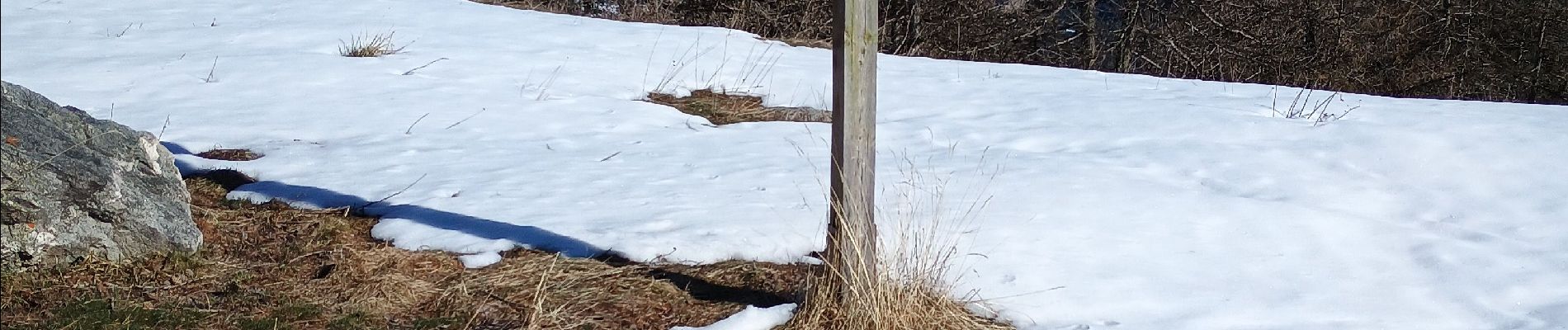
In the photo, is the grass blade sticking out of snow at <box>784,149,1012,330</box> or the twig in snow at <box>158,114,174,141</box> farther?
the twig in snow at <box>158,114,174,141</box>

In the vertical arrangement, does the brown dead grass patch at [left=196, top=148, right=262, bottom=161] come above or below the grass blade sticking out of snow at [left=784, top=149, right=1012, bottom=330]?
above

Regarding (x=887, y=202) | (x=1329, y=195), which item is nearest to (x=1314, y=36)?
(x=1329, y=195)

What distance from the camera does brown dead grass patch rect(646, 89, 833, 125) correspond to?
6.84 metres

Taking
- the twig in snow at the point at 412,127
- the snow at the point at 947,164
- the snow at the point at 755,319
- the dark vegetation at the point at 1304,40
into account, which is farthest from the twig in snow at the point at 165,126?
the dark vegetation at the point at 1304,40

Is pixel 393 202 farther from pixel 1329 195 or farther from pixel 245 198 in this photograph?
pixel 1329 195

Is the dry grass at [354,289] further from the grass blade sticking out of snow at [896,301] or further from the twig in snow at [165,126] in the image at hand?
the twig in snow at [165,126]

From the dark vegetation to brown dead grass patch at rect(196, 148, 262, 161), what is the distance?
9.75 metres

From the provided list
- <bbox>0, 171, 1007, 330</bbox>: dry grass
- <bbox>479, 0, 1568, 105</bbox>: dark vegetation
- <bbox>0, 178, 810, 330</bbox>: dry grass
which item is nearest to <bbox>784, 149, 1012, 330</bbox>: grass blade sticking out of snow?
<bbox>0, 171, 1007, 330</bbox>: dry grass

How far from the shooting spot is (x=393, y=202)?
4613 millimetres

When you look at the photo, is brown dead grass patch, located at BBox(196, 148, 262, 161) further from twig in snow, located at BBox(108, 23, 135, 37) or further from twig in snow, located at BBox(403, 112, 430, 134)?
twig in snow, located at BBox(108, 23, 135, 37)

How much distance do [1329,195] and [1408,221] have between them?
37 cm

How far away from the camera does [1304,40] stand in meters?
15.8

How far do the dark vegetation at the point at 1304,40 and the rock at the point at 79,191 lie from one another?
1120 cm

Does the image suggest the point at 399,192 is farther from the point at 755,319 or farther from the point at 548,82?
the point at 548,82
